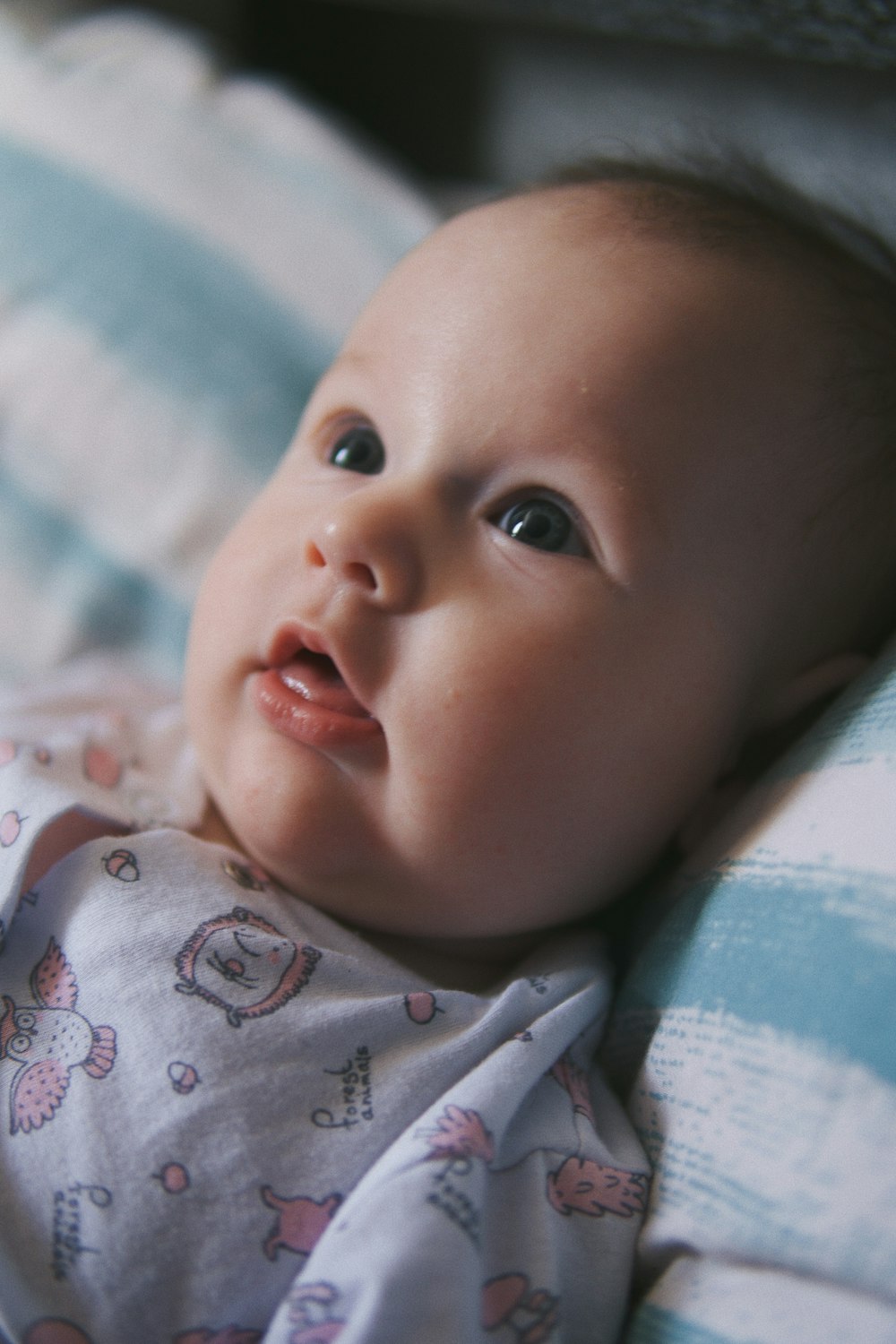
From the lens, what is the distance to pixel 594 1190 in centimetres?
74

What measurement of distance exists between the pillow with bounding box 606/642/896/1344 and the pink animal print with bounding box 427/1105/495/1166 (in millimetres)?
123

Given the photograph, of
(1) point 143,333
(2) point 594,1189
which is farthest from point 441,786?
(1) point 143,333

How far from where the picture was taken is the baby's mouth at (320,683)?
2.64ft

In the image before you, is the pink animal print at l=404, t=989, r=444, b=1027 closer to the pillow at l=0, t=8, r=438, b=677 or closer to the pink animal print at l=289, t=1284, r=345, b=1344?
the pink animal print at l=289, t=1284, r=345, b=1344

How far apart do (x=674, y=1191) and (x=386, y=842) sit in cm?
28

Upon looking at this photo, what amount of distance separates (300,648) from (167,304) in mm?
577

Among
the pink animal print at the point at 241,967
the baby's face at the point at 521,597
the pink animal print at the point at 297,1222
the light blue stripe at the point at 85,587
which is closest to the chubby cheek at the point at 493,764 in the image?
the baby's face at the point at 521,597

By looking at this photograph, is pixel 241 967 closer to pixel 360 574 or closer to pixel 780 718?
pixel 360 574

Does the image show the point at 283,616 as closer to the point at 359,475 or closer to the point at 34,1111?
the point at 359,475

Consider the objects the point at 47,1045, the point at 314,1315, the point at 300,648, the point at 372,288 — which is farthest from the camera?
the point at 372,288

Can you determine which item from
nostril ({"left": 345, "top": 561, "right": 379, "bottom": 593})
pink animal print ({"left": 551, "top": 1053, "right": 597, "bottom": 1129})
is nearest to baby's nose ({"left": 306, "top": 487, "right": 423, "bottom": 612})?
nostril ({"left": 345, "top": 561, "right": 379, "bottom": 593})

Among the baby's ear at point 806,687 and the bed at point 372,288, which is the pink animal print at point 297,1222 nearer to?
the bed at point 372,288

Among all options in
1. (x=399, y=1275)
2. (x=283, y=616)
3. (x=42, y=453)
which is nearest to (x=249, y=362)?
(x=42, y=453)

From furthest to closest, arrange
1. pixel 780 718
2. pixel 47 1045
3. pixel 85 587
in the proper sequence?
pixel 85 587 → pixel 780 718 → pixel 47 1045
